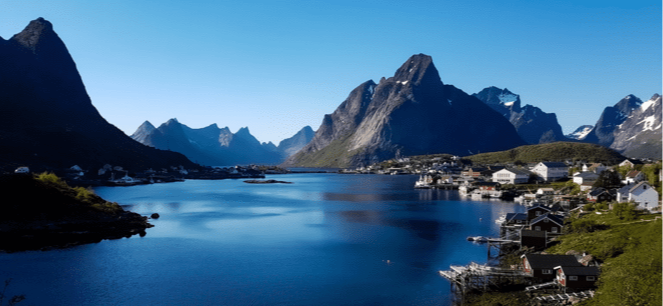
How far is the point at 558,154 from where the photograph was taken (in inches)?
6211

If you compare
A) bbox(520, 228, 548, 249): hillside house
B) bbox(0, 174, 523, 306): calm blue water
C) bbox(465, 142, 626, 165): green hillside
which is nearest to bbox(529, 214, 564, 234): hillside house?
bbox(520, 228, 548, 249): hillside house

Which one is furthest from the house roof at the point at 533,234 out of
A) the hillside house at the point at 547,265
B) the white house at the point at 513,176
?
the white house at the point at 513,176

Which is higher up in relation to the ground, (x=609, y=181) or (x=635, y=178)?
(x=635, y=178)

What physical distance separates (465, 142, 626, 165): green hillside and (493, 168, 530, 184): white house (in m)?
57.1

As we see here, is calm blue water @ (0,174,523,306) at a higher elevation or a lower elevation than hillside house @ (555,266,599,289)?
lower

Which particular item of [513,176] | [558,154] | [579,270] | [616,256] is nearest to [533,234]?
[616,256]

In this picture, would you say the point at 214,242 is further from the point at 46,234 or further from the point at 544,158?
the point at 544,158

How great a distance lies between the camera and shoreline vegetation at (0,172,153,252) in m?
42.4

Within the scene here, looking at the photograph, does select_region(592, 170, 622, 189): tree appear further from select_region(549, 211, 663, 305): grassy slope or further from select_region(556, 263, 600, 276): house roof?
select_region(556, 263, 600, 276): house roof

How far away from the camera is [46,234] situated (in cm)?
4388

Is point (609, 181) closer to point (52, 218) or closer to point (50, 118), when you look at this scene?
point (52, 218)

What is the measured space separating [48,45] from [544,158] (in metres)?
212

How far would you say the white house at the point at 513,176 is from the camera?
326ft

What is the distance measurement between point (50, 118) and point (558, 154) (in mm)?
182161
